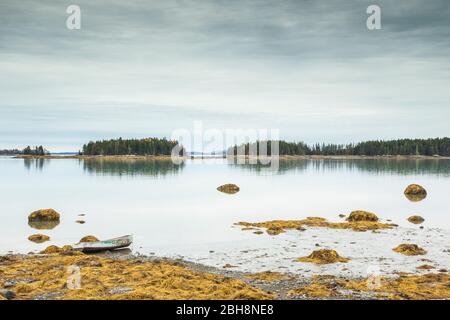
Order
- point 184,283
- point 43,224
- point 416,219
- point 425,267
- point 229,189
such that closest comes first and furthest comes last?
1. point 184,283
2. point 425,267
3. point 43,224
4. point 416,219
5. point 229,189

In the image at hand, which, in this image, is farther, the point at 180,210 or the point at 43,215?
the point at 180,210

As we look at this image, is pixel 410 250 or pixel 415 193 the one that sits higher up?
pixel 410 250

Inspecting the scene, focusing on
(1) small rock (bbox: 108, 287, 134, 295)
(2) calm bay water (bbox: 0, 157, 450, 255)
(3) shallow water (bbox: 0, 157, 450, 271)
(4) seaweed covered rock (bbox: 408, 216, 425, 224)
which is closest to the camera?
(1) small rock (bbox: 108, 287, 134, 295)

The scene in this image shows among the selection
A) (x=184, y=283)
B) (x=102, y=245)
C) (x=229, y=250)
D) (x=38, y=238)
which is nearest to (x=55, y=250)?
(x=102, y=245)

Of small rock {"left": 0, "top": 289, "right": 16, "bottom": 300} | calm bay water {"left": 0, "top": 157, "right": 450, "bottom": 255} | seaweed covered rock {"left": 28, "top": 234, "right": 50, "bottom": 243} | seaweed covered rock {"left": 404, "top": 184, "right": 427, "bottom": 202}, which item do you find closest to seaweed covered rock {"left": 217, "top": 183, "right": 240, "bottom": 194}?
calm bay water {"left": 0, "top": 157, "right": 450, "bottom": 255}

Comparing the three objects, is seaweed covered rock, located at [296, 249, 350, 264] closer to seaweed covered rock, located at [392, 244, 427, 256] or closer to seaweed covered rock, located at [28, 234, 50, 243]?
seaweed covered rock, located at [392, 244, 427, 256]

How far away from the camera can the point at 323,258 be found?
28.3m

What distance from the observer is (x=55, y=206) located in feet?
205

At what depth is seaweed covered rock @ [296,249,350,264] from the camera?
28102mm

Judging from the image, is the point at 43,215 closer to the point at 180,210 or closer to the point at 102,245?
the point at 180,210

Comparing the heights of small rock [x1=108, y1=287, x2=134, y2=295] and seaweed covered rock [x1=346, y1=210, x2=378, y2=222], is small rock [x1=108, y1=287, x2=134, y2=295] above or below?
above
